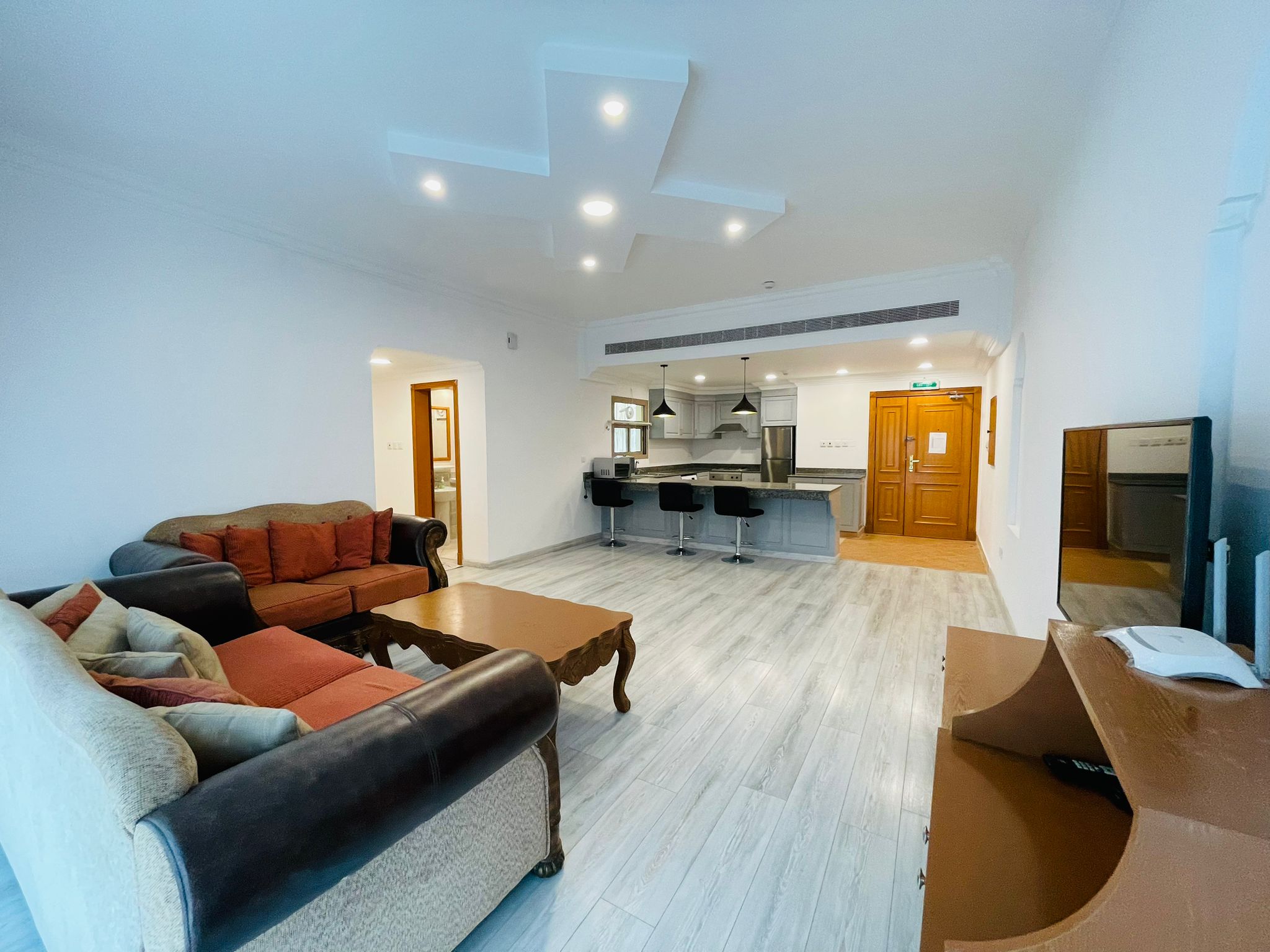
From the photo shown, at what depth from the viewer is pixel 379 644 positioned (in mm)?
2598

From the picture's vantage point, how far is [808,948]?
4.43ft

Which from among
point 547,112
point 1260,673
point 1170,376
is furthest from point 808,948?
point 547,112

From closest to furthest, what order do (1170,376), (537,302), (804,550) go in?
(1170,376) → (537,302) → (804,550)

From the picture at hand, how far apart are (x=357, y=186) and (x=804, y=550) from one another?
5247 millimetres

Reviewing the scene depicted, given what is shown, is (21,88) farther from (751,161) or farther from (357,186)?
(751,161)

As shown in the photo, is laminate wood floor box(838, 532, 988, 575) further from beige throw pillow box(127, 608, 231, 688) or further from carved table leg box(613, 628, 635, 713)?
beige throw pillow box(127, 608, 231, 688)

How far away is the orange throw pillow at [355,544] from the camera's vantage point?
349 cm

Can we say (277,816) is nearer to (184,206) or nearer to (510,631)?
(510,631)

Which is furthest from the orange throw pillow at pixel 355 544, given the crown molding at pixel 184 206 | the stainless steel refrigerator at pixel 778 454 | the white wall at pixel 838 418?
the white wall at pixel 838 418

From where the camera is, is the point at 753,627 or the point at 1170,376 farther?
the point at 753,627

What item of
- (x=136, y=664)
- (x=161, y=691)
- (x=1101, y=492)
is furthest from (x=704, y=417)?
(x=161, y=691)

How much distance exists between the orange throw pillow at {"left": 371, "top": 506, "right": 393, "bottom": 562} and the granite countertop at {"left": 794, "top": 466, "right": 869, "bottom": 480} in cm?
626

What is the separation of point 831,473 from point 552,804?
7.16 meters

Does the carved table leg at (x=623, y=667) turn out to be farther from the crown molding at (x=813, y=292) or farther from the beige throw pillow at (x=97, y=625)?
the crown molding at (x=813, y=292)
